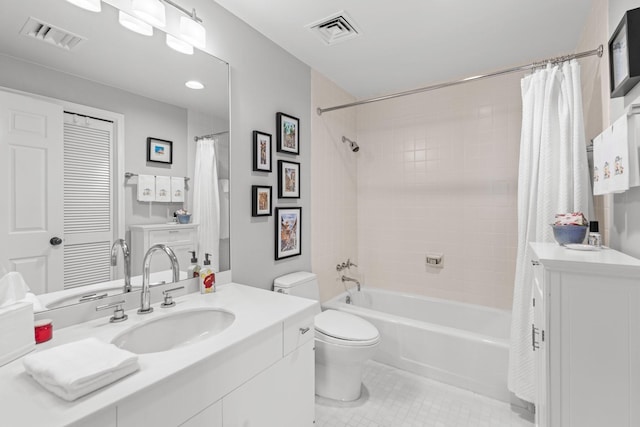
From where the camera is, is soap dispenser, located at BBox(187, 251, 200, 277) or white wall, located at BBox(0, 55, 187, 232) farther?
soap dispenser, located at BBox(187, 251, 200, 277)

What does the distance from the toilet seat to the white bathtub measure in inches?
14.2

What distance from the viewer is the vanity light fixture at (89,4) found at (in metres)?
1.23

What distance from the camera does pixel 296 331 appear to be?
1.36 meters

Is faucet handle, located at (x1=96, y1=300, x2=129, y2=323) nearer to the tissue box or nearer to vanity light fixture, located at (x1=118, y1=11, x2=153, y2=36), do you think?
the tissue box

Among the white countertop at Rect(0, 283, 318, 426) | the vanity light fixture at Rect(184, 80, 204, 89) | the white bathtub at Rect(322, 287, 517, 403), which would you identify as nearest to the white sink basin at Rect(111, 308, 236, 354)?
the white countertop at Rect(0, 283, 318, 426)

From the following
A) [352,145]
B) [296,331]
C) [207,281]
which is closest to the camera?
[296,331]

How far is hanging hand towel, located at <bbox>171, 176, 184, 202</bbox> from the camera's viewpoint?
5.05 ft

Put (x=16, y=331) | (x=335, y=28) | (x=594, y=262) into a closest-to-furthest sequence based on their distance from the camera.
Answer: (x=16, y=331), (x=594, y=262), (x=335, y=28)

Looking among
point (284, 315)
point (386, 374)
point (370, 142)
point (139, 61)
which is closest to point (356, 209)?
point (370, 142)

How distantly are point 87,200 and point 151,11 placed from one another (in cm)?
91

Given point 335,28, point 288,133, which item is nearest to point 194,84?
point 288,133

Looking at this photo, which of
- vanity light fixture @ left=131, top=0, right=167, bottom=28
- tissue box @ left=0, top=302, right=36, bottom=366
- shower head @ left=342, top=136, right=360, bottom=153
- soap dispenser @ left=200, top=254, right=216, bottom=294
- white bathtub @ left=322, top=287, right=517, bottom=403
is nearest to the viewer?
tissue box @ left=0, top=302, right=36, bottom=366

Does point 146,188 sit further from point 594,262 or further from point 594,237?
point 594,237

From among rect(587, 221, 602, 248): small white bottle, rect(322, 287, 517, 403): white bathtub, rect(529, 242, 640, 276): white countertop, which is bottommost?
rect(322, 287, 517, 403): white bathtub
